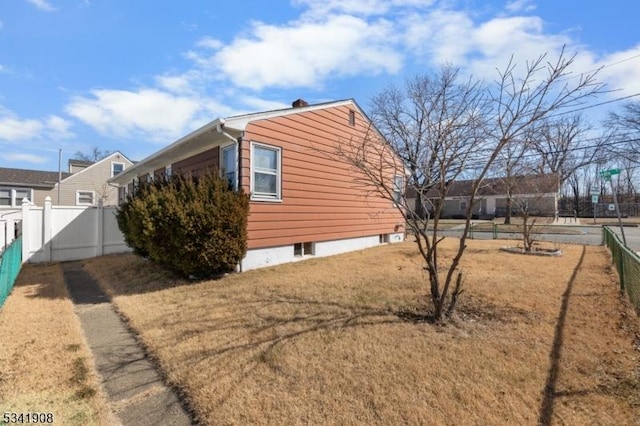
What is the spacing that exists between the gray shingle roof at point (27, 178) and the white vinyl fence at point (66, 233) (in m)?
16.8

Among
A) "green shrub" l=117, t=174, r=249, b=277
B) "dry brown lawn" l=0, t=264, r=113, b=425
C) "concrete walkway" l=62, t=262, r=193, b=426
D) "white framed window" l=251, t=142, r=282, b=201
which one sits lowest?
"concrete walkway" l=62, t=262, r=193, b=426

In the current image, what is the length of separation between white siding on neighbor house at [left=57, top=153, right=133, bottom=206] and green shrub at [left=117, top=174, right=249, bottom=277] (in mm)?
22789

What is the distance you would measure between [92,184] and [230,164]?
24.8 m

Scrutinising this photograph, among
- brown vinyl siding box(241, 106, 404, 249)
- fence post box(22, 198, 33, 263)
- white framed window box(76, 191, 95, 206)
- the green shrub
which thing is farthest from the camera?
white framed window box(76, 191, 95, 206)

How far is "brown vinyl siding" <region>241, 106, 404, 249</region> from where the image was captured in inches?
316

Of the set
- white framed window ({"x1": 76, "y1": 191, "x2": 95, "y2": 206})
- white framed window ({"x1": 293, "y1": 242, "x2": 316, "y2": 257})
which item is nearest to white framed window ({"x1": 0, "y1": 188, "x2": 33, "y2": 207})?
white framed window ({"x1": 76, "y1": 191, "x2": 95, "y2": 206})

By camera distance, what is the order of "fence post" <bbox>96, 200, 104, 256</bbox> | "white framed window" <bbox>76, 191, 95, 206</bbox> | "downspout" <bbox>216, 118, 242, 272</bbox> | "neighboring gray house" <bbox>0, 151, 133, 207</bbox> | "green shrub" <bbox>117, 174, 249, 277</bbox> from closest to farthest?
"green shrub" <bbox>117, 174, 249, 277</bbox> → "downspout" <bbox>216, 118, 242, 272</bbox> → "fence post" <bbox>96, 200, 104, 256</bbox> → "neighboring gray house" <bbox>0, 151, 133, 207</bbox> → "white framed window" <bbox>76, 191, 95, 206</bbox>

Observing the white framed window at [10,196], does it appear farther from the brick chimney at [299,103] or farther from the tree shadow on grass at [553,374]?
the tree shadow on grass at [553,374]

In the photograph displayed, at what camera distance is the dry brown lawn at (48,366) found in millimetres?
2668

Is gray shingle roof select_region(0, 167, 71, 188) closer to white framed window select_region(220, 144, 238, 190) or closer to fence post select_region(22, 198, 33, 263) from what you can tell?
fence post select_region(22, 198, 33, 263)

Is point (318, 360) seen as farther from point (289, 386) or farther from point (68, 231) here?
point (68, 231)

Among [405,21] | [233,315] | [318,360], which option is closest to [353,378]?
[318,360]

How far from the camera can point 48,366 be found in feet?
10.9

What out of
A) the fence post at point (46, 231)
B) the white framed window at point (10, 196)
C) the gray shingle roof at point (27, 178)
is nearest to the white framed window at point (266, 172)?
the fence post at point (46, 231)
